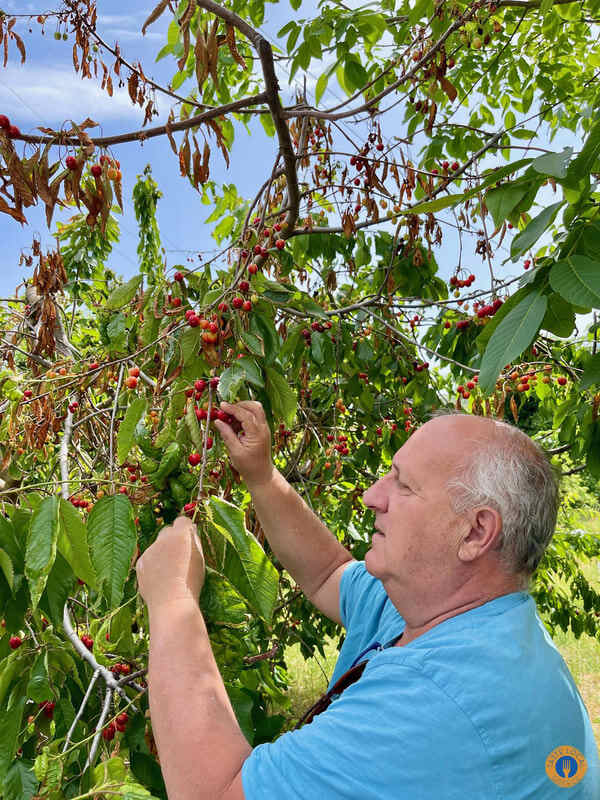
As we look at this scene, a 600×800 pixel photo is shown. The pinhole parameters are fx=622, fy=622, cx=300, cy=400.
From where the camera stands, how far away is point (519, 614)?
115 centimetres

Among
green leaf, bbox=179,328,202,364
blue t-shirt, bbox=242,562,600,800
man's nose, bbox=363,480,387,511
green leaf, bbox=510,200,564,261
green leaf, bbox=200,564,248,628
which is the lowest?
blue t-shirt, bbox=242,562,600,800

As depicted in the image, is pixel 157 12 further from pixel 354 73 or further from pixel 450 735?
pixel 450 735

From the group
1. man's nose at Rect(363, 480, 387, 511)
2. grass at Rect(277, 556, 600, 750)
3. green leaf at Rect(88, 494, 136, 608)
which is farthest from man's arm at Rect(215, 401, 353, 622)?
grass at Rect(277, 556, 600, 750)

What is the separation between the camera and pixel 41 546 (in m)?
1.20

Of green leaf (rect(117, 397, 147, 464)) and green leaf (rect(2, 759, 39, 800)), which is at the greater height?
green leaf (rect(117, 397, 147, 464))

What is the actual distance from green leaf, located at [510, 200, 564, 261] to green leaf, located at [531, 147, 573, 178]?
0.32 feet

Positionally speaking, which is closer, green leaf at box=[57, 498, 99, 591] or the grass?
green leaf at box=[57, 498, 99, 591]

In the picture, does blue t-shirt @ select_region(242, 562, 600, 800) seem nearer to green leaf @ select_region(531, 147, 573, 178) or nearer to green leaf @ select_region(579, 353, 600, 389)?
green leaf @ select_region(579, 353, 600, 389)

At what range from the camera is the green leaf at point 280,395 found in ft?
5.84

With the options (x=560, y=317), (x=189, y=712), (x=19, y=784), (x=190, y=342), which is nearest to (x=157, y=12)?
(x=190, y=342)

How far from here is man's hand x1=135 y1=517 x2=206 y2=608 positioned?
122 centimetres

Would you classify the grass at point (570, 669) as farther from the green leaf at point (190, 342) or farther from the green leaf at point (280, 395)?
the green leaf at point (190, 342)

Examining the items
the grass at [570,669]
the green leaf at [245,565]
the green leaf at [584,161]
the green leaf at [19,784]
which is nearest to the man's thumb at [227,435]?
the green leaf at [245,565]

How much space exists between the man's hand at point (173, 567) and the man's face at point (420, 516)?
1.20 ft
